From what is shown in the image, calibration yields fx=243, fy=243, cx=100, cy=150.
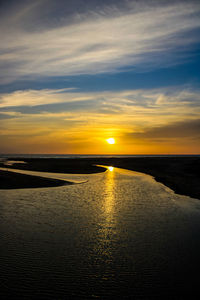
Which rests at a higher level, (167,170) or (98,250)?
(167,170)

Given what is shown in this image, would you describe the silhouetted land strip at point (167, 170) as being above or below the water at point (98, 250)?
above

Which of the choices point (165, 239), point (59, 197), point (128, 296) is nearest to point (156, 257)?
point (165, 239)

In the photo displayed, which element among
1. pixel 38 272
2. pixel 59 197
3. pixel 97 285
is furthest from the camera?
pixel 59 197

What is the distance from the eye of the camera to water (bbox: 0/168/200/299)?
9.51 meters

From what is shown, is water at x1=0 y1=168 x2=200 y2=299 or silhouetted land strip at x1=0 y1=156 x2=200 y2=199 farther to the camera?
silhouetted land strip at x1=0 y1=156 x2=200 y2=199

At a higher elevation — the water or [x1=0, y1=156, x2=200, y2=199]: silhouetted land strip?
[x1=0, y1=156, x2=200, y2=199]: silhouetted land strip

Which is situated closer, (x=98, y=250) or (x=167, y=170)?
(x=98, y=250)

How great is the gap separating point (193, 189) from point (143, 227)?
18799 millimetres

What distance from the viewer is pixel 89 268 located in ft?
36.4

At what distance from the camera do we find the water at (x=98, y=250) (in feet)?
31.2

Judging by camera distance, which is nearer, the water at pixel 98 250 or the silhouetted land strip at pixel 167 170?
the water at pixel 98 250

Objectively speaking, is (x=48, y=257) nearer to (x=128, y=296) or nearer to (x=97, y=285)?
(x=97, y=285)

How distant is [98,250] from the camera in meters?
13.1

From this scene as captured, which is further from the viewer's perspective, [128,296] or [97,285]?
[97,285]
